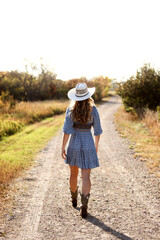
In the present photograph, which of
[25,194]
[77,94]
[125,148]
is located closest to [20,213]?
[25,194]

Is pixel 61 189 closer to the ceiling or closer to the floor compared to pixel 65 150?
closer to the floor

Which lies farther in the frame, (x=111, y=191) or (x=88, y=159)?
(x=111, y=191)

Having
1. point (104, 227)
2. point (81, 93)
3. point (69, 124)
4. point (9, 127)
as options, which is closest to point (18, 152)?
point (9, 127)

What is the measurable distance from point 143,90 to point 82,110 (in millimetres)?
13031

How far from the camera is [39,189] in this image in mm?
5152

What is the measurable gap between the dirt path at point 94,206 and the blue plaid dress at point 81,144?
2.97ft

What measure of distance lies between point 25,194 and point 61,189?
77 cm

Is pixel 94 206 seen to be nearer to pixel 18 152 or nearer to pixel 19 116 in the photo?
pixel 18 152

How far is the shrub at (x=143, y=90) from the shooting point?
51.3 ft

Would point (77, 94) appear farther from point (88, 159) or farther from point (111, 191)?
point (111, 191)

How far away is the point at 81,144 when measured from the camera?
3.90 meters

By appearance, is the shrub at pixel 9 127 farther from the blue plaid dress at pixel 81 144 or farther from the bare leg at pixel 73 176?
the blue plaid dress at pixel 81 144

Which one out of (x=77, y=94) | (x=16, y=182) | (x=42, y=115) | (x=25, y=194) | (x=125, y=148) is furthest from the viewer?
Result: (x=42, y=115)

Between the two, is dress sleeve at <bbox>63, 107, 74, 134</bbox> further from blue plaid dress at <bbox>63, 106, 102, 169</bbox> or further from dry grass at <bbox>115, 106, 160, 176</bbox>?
dry grass at <bbox>115, 106, 160, 176</bbox>
